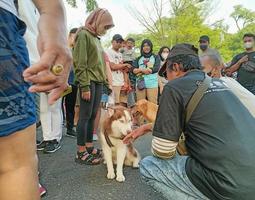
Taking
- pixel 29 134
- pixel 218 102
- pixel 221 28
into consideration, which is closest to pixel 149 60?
pixel 218 102

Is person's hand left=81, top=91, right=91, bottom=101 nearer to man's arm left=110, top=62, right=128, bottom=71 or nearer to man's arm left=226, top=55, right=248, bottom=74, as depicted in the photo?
man's arm left=110, top=62, right=128, bottom=71

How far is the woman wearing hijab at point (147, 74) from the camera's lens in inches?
272

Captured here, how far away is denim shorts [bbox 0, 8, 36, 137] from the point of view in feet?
3.30

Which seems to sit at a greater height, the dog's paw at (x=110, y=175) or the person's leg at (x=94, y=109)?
the person's leg at (x=94, y=109)

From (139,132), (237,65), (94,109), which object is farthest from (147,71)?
(139,132)

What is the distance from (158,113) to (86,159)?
6.02ft

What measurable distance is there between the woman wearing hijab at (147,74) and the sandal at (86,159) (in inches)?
113

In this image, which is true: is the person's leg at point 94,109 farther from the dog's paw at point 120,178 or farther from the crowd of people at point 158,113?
the dog's paw at point 120,178

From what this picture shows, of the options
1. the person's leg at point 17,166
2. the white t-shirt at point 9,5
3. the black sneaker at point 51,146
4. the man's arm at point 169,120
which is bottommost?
the black sneaker at point 51,146

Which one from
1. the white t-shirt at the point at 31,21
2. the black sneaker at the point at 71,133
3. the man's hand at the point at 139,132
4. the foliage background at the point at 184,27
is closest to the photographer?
the white t-shirt at the point at 31,21

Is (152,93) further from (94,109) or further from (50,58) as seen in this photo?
(50,58)

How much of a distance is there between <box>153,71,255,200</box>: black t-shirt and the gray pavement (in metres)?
0.90

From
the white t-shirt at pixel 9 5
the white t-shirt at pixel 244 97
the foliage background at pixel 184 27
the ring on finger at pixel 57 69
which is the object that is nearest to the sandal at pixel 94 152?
the white t-shirt at pixel 244 97

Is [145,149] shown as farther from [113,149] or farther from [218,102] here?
[218,102]
